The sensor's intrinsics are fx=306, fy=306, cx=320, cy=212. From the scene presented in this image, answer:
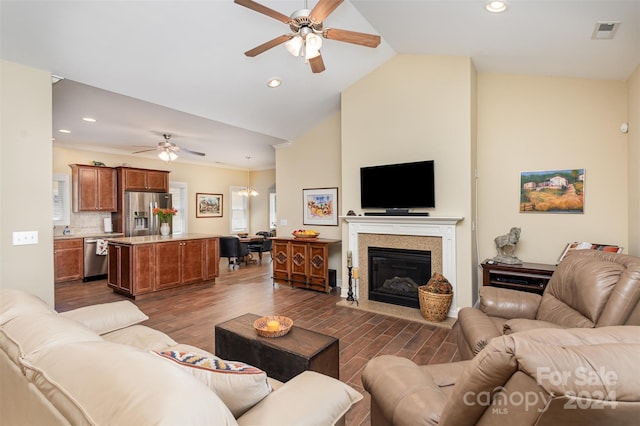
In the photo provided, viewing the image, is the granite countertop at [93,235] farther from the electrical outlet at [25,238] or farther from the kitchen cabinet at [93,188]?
the electrical outlet at [25,238]

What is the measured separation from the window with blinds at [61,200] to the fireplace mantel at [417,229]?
5.66m

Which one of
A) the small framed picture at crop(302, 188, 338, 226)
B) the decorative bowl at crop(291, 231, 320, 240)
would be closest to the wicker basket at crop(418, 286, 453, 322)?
the decorative bowl at crop(291, 231, 320, 240)

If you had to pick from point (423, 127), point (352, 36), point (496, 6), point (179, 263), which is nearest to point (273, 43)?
point (352, 36)

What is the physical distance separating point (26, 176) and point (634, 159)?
19.3ft

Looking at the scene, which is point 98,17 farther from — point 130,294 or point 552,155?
point 552,155

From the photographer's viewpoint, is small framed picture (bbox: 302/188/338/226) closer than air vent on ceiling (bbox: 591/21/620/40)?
No

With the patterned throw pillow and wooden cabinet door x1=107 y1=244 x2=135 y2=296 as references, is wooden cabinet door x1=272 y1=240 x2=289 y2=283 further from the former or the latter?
the patterned throw pillow

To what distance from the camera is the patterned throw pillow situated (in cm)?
105

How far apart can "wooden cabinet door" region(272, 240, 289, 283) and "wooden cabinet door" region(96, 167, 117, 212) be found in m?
3.78

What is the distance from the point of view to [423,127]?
403cm

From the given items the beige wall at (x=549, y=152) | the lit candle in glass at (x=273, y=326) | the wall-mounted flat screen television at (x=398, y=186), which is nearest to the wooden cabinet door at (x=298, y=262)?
A: the wall-mounted flat screen television at (x=398, y=186)

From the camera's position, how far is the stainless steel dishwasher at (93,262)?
5.95m

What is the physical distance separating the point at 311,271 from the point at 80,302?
3506 mm

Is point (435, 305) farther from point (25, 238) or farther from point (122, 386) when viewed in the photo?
point (25, 238)
